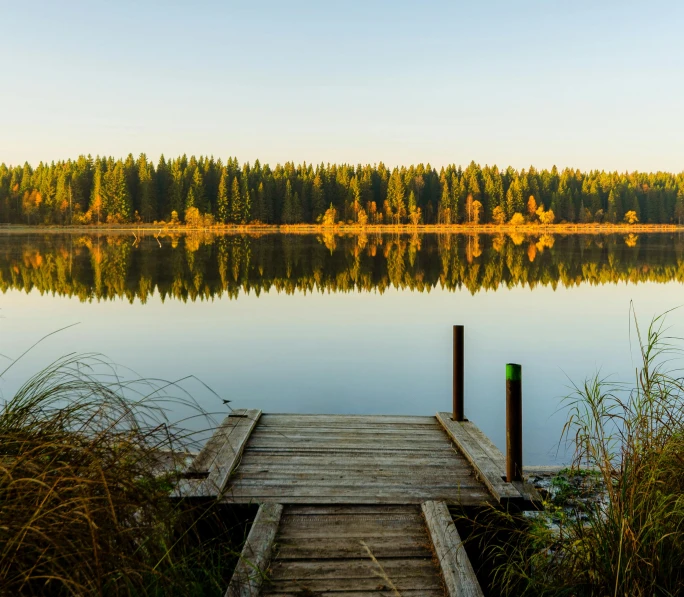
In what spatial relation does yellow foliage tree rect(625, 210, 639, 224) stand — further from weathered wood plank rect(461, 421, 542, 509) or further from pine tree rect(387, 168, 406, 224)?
weathered wood plank rect(461, 421, 542, 509)

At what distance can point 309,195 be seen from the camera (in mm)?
106562

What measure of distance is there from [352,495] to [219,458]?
1.28 metres

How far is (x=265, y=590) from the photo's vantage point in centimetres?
369

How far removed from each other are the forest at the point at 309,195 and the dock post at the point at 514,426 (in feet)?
311

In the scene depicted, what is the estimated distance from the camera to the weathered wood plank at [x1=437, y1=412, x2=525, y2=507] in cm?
487

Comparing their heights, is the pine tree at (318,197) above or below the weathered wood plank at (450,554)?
above

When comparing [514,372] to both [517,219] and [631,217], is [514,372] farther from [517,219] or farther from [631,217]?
[631,217]

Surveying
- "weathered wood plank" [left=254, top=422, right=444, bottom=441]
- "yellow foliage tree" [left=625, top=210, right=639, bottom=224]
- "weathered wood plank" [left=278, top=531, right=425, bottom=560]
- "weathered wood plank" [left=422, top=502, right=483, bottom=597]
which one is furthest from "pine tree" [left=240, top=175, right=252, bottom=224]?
"weathered wood plank" [left=278, top=531, right=425, bottom=560]

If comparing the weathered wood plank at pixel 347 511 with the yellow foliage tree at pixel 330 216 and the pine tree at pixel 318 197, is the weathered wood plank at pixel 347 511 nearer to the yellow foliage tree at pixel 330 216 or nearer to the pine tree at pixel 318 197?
the yellow foliage tree at pixel 330 216

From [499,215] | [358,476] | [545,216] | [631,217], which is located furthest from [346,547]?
[631,217]

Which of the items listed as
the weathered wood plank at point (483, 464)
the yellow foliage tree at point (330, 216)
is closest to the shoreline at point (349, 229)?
the yellow foliage tree at point (330, 216)

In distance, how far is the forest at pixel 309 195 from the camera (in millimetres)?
96250

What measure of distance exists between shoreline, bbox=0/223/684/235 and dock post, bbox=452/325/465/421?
85.8 meters

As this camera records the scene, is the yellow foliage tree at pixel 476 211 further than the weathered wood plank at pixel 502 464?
Yes
